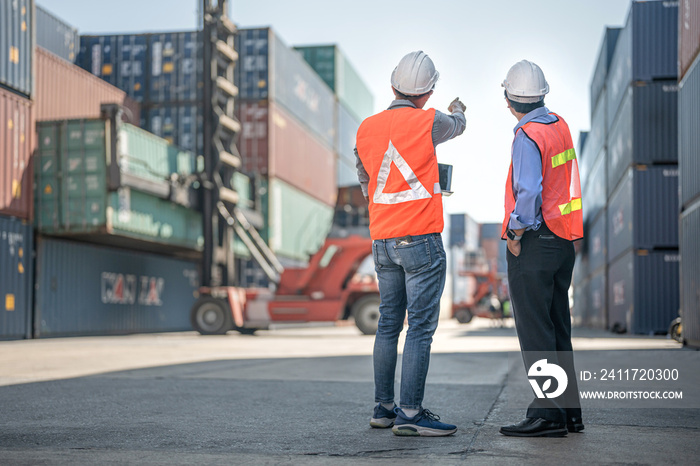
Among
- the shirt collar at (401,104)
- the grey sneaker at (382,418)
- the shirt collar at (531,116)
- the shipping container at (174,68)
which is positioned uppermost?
the shipping container at (174,68)

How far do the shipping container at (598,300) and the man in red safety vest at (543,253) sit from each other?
870 inches

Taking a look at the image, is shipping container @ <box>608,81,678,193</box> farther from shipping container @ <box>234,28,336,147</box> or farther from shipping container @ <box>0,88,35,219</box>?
shipping container @ <box>0,88,35,219</box>

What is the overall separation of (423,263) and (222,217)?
1641cm

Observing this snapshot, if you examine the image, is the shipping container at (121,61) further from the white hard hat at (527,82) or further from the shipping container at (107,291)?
the white hard hat at (527,82)

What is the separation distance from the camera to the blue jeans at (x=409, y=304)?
11.2 ft

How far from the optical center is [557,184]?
3.42 metres

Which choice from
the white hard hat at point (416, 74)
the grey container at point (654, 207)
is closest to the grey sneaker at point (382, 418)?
the white hard hat at point (416, 74)

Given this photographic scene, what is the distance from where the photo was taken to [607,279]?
24594 millimetres

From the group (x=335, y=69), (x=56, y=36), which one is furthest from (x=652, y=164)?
(x=335, y=69)

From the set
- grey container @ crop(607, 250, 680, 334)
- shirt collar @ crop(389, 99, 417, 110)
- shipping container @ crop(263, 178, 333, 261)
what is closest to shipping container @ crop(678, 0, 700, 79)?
grey container @ crop(607, 250, 680, 334)

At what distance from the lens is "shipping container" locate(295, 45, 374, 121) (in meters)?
34.6

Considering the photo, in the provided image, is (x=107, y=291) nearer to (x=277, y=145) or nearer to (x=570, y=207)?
(x=277, y=145)

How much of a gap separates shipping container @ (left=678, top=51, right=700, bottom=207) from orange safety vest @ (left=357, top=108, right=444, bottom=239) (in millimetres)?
7367

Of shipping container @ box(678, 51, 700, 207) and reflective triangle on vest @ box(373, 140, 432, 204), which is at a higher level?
Answer: shipping container @ box(678, 51, 700, 207)
